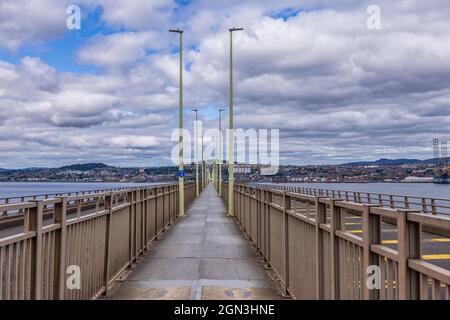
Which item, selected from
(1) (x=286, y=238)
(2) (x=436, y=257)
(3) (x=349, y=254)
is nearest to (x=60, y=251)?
(3) (x=349, y=254)

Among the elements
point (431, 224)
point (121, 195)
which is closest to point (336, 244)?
point (431, 224)

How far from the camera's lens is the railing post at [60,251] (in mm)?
5395

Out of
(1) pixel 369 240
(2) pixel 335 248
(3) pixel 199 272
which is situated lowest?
(3) pixel 199 272

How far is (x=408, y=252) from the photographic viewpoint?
319 cm

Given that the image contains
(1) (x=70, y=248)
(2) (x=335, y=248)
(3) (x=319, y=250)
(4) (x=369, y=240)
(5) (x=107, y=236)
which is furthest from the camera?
(5) (x=107, y=236)

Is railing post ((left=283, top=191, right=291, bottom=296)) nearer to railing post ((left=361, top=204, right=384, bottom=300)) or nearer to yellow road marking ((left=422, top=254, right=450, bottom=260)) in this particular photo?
railing post ((left=361, top=204, right=384, bottom=300))

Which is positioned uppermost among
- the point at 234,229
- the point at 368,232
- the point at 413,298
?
the point at 368,232

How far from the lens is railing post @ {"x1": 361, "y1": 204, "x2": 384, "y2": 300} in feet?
12.8

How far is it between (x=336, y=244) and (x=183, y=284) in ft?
13.7

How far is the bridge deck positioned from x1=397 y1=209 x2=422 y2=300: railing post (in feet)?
15.4

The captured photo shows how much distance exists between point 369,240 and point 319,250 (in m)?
1.67

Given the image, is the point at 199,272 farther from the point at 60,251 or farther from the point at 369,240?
the point at 369,240

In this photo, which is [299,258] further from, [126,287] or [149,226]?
[149,226]

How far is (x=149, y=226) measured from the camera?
1334 centimetres
